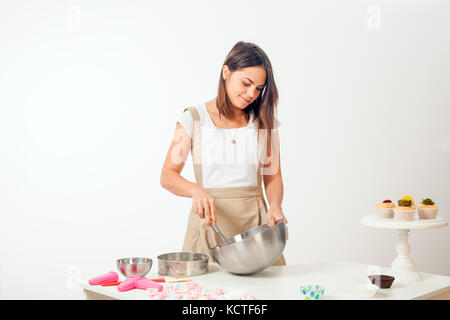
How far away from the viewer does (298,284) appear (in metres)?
1.33

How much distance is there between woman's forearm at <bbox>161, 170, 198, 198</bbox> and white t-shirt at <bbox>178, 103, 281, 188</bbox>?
0.46ft

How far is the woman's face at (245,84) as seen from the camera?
5.73ft

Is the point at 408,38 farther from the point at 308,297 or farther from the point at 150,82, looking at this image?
the point at 308,297

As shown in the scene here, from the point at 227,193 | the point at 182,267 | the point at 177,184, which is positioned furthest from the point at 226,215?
the point at 182,267

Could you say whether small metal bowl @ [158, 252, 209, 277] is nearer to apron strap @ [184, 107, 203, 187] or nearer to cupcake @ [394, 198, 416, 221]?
apron strap @ [184, 107, 203, 187]

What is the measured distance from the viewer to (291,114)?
3432 mm

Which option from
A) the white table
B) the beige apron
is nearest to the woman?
the beige apron

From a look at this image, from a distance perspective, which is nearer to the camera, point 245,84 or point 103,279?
point 103,279

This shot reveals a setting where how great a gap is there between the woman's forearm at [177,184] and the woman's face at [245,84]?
1.14 feet

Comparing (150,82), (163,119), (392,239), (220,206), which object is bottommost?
(392,239)

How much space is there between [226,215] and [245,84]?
46 centimetres

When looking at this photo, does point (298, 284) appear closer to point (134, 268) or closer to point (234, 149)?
point (134, 268)
